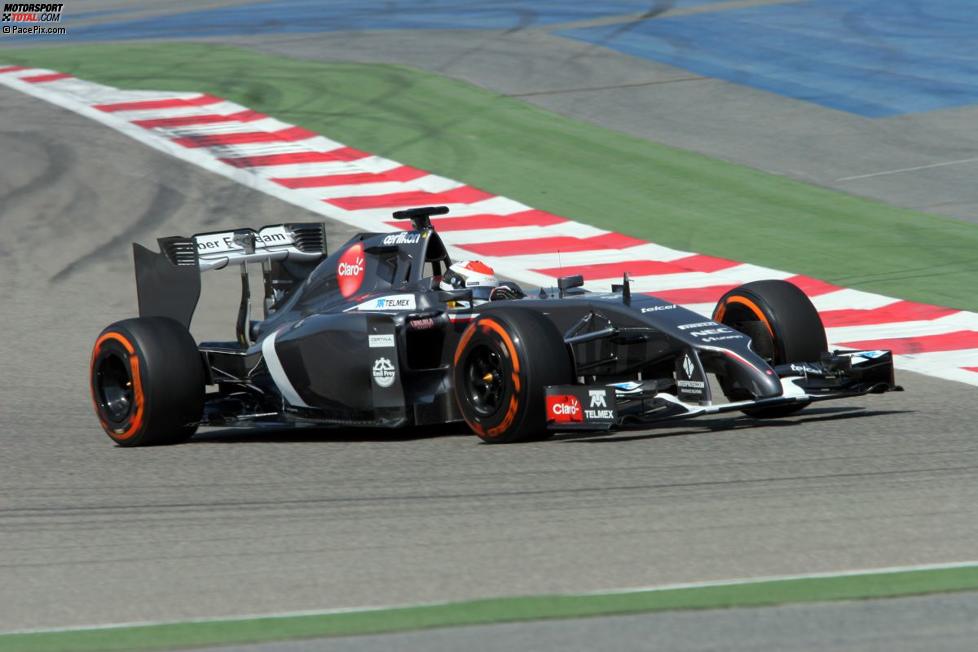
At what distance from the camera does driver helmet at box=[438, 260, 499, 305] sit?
9711 millimetres

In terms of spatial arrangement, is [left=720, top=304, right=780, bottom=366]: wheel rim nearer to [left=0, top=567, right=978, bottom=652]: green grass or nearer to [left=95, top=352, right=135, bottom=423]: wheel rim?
[left=95, top=352, right=135, bottom=423]: wheel rim

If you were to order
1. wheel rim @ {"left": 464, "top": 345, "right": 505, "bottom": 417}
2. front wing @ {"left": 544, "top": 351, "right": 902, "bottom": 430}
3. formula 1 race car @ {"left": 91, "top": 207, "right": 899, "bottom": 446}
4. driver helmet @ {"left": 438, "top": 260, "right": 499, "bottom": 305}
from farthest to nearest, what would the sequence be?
1. driver helmet @ {"left": 438, "top": 260, "right": 499, "bottom": 305}
2. wheel rim @ {"left": 464, "top": 345, "right": 505, "bottom": 417}
3. formula 1 race car @ {"left": 91, "top": 207, "right": 899, "bottom": 446}
4. front wing @ {"left": 544, "top": 351, "right": 902, "bottom": 430}

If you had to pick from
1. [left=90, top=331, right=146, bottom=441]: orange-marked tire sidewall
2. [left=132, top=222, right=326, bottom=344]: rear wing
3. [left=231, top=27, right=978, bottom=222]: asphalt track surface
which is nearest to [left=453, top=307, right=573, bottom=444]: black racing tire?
[left=90, top=331, right=146, bottom=441]: orange-marked tire sidewall

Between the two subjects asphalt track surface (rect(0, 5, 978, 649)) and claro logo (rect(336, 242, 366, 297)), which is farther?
claro logo (rect(336, 242, 366, 297))

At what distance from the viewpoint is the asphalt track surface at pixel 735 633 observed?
480 cm

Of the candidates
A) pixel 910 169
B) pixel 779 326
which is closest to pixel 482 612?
pixel 779 326

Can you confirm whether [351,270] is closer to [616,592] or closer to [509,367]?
[509,367]

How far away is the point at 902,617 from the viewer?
16.6 ft

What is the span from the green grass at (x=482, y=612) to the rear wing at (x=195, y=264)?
5.56 metres

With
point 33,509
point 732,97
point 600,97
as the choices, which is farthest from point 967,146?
point 33,509

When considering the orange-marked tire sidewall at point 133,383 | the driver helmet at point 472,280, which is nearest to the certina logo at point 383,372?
the driver helmet at point 472,280

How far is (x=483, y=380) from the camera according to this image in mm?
8898

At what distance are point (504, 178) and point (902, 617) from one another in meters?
13.6

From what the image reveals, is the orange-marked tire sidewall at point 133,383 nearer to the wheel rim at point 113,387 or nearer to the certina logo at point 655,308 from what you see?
the wheel rim at point 113,387
